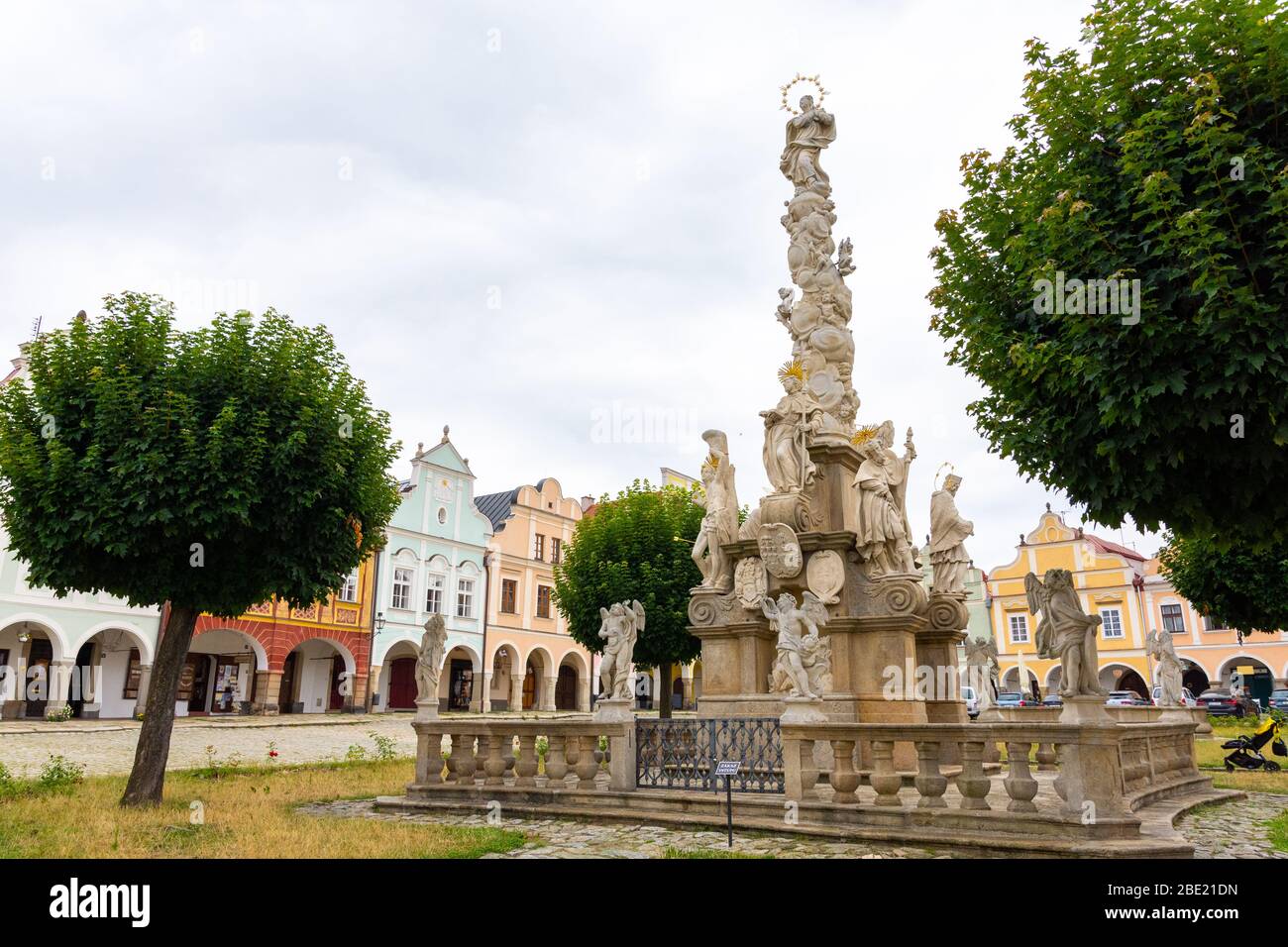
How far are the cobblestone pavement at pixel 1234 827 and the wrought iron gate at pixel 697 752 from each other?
3.93m

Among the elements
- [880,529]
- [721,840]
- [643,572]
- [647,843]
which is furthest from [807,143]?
[643,572]

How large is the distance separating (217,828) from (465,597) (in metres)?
35.8

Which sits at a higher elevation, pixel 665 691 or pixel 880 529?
pixel 880 529

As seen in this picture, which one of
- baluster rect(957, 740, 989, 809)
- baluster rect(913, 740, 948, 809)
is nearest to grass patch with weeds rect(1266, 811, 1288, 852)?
baluster rect(957, 740, 989, 809)

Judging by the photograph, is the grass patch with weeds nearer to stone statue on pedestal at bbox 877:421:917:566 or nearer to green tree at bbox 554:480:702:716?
stone statue on pedestal at bbox 877:421:917:566

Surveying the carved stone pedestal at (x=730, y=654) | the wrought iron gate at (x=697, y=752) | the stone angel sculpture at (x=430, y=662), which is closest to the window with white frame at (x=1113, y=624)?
the carved stone pedestal at (x=730, y=654)

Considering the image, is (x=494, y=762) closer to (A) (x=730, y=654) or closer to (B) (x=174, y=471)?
(A) (x=730, y=654)

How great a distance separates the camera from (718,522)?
1289 cm

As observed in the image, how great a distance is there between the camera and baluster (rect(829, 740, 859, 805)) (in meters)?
8.30

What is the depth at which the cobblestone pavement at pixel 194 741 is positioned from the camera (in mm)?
17781

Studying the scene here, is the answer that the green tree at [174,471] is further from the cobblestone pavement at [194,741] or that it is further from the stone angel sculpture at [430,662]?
the cobblestone pavement at [194,741]

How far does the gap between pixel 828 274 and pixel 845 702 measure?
6603 millimetres
